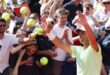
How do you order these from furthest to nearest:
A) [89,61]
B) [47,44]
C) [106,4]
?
[106,4], [47,44], [89,61]

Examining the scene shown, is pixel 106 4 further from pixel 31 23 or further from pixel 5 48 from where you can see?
pixel 5 48

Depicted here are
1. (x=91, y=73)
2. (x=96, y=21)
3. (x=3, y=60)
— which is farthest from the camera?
(x=96, y=21)

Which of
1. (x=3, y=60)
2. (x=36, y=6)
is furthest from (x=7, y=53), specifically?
(x=36, y=6)

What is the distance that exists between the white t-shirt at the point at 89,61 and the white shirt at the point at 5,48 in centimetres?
184

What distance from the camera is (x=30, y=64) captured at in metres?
7.64

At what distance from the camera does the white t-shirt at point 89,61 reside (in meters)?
5.67

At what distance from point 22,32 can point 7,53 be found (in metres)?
0.62

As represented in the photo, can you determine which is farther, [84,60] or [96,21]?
[96,21]

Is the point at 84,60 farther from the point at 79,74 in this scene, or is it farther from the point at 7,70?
the point at 7,70

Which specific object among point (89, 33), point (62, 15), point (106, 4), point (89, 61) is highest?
point (106, 4)

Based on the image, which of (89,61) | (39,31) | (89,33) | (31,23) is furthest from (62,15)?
(89,33)

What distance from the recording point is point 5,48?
7273 mm

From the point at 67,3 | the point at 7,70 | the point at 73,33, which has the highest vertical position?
the point at 67,3

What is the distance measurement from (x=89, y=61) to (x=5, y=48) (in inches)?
83.7
